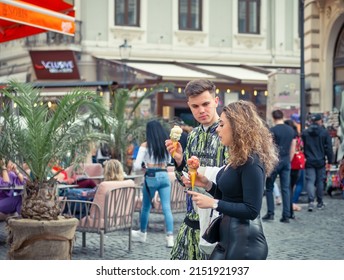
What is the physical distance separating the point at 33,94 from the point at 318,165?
6.38 m

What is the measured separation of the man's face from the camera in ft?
13.5

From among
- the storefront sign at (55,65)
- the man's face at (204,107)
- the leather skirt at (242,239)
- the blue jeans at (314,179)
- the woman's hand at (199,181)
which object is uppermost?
the storefront sign at (55,65)


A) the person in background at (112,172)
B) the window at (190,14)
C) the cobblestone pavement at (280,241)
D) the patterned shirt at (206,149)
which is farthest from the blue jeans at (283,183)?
the window at (190,14)

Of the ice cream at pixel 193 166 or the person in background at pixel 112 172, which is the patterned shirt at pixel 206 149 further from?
the person in background at pixel 112 172

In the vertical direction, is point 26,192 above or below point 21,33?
below

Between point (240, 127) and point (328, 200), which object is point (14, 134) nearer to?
point (240, 127)

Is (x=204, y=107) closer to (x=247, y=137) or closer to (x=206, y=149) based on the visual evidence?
(x=206, y=149)

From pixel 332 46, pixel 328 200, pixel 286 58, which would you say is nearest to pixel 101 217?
pixel 328 200

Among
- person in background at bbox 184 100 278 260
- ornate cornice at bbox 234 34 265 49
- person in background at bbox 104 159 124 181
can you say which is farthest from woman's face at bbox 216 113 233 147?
ornate cornice at bbox 234 34 265 49

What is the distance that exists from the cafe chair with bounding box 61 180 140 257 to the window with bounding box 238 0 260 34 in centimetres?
1849

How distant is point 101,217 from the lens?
7949mm

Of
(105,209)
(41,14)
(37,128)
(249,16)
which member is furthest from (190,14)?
(37,128)

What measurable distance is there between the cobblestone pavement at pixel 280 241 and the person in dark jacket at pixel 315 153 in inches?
23.6

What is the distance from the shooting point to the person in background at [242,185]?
11.6ft
